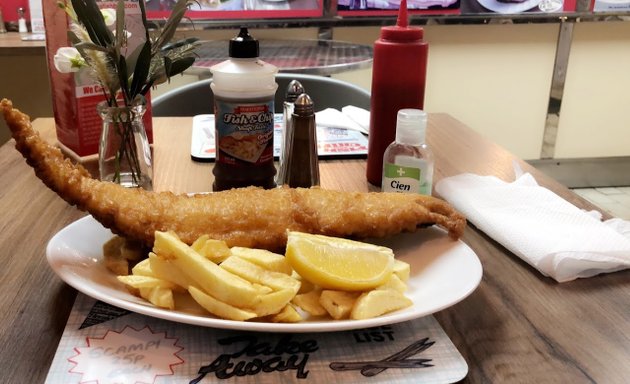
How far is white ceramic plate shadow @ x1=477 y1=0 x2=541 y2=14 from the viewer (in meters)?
3.00

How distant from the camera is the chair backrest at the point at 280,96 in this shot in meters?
1.87

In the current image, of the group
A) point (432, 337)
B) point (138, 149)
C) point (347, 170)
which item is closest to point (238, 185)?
point (138, 149)

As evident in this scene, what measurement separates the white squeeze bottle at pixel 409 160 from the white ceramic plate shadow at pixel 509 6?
7.52ft

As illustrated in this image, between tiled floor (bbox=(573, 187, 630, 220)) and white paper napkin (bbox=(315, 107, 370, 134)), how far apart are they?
6.36 feet

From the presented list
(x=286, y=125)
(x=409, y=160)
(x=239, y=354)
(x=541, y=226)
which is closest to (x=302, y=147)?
(x=286, y=125)

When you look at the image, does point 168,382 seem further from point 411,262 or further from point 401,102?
point 401,102

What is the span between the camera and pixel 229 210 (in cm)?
77

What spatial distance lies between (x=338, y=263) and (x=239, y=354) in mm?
140

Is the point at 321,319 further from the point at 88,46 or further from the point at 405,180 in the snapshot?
the point at 88,46

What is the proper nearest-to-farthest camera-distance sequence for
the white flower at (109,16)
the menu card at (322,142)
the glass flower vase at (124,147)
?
the glass flower vase at (124,147)
the white flower at (109,16)
the menu card at (322,142)

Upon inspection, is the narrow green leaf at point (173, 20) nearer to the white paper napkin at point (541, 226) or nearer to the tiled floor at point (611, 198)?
the white paper napkin at point (541, 226)

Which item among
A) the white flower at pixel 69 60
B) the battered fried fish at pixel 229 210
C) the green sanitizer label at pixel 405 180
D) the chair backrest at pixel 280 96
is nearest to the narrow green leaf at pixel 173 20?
the white flower at pixel 69 60

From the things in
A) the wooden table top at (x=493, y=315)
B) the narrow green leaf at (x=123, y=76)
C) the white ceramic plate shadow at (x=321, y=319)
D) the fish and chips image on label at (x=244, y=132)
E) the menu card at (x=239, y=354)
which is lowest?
the wooden table top at (x=493, y=315)

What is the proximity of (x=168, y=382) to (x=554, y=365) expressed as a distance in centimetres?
38
